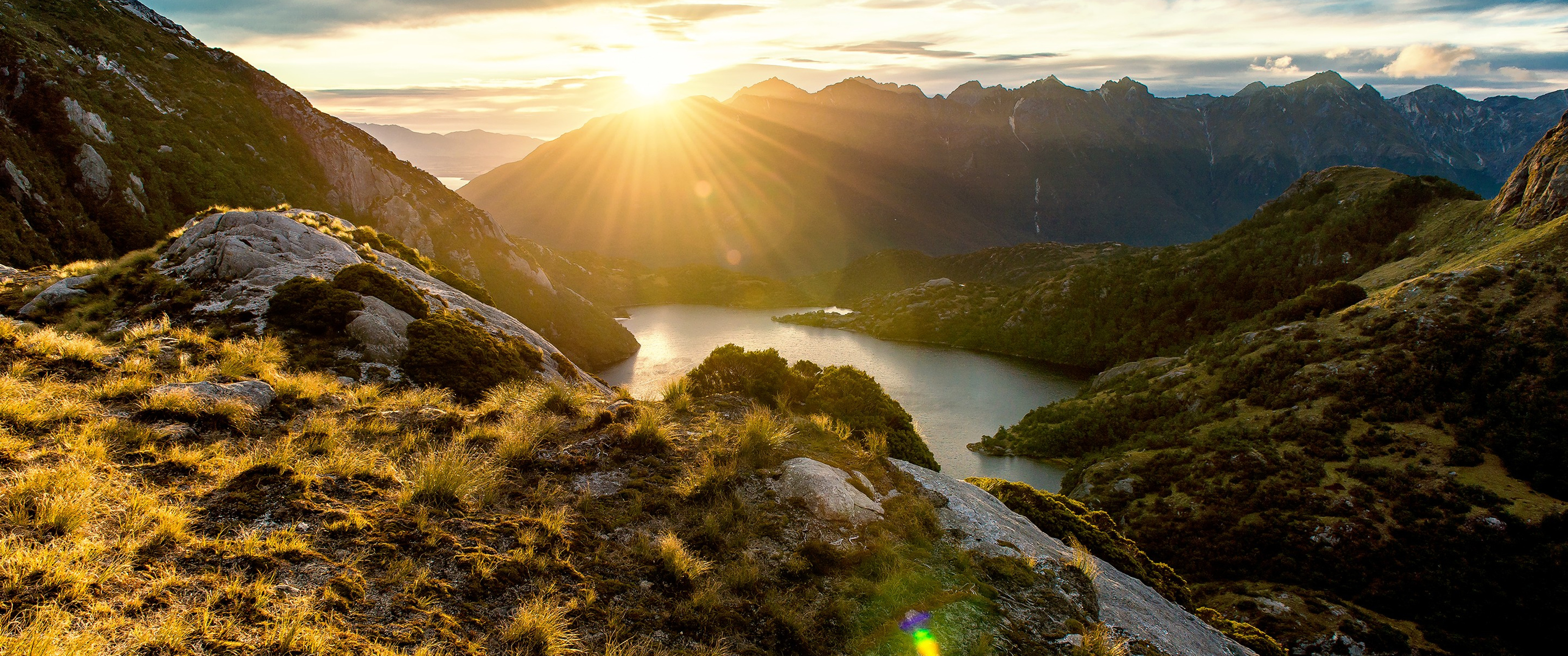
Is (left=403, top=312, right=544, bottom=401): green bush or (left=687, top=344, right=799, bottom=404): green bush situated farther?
(left=687, top=344, right=799, bottom=404): green bush

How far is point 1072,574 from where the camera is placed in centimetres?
1139

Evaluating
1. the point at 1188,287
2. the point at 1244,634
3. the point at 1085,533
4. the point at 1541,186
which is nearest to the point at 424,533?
the point at 1085,533

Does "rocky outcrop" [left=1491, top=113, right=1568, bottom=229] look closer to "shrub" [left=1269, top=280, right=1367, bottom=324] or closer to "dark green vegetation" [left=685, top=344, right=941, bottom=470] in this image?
"shrub" [left=1269, top=280, right=1367, bottom=324]

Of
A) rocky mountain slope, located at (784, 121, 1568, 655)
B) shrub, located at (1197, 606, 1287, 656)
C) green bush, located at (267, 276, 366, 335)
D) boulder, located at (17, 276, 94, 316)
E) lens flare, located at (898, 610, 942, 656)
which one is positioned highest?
boulder, located at (17, 276, 94, 316)

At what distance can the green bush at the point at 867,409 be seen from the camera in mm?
21562

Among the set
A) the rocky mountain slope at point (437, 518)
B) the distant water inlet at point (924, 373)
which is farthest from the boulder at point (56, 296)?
the distant water inlet at point (924, 373)

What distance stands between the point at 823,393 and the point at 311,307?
17322 mm

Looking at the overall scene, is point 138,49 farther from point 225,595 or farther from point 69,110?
point 225,595

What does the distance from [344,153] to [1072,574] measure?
381 ft

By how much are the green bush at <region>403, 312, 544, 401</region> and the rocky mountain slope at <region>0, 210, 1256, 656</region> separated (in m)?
0.20

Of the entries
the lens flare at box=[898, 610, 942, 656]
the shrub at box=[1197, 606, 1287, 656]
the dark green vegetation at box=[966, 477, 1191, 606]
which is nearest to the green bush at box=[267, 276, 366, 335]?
the lens flare at box=[898, 610, 942, 656]

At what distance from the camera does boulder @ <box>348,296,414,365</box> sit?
16.4m

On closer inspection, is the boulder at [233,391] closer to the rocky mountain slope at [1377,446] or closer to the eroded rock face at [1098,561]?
the eroded rock face at [1098,561]

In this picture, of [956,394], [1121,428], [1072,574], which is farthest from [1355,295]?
[1072,574]
